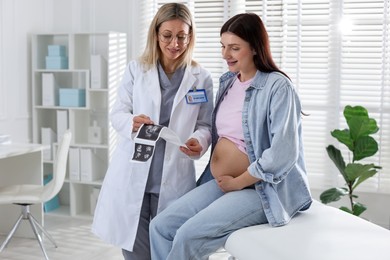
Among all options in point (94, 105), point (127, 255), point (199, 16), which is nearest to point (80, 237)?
point (94, 105)

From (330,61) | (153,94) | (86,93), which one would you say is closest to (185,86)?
(153,94)

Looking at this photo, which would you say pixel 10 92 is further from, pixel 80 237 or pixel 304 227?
pixel 304 227

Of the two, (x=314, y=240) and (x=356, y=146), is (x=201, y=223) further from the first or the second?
(x=356, y=146)

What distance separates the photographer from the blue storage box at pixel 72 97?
480 centimetres

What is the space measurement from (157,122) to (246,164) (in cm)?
47

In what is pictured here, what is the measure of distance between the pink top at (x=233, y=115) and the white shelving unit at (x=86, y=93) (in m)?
2.35

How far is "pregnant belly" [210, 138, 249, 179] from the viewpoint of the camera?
236 centimetres

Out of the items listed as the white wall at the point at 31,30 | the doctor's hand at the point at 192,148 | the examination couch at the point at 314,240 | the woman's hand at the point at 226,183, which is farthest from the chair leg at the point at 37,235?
the examination couch at the point at 314,240

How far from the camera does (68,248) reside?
4.00 metres

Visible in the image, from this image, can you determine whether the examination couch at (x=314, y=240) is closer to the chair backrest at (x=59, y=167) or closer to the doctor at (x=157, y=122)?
the doctor at (x=157, y=122)

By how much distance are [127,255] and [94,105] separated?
240cm

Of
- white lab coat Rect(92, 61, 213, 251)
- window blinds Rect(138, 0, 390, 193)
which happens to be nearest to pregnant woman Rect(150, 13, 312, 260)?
white lab coat Rect(92, 61, 213, 251)

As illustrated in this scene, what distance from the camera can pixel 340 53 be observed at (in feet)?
14.6

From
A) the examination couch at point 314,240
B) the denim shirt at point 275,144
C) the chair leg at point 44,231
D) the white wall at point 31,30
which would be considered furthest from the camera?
the white wall at point 31,30
